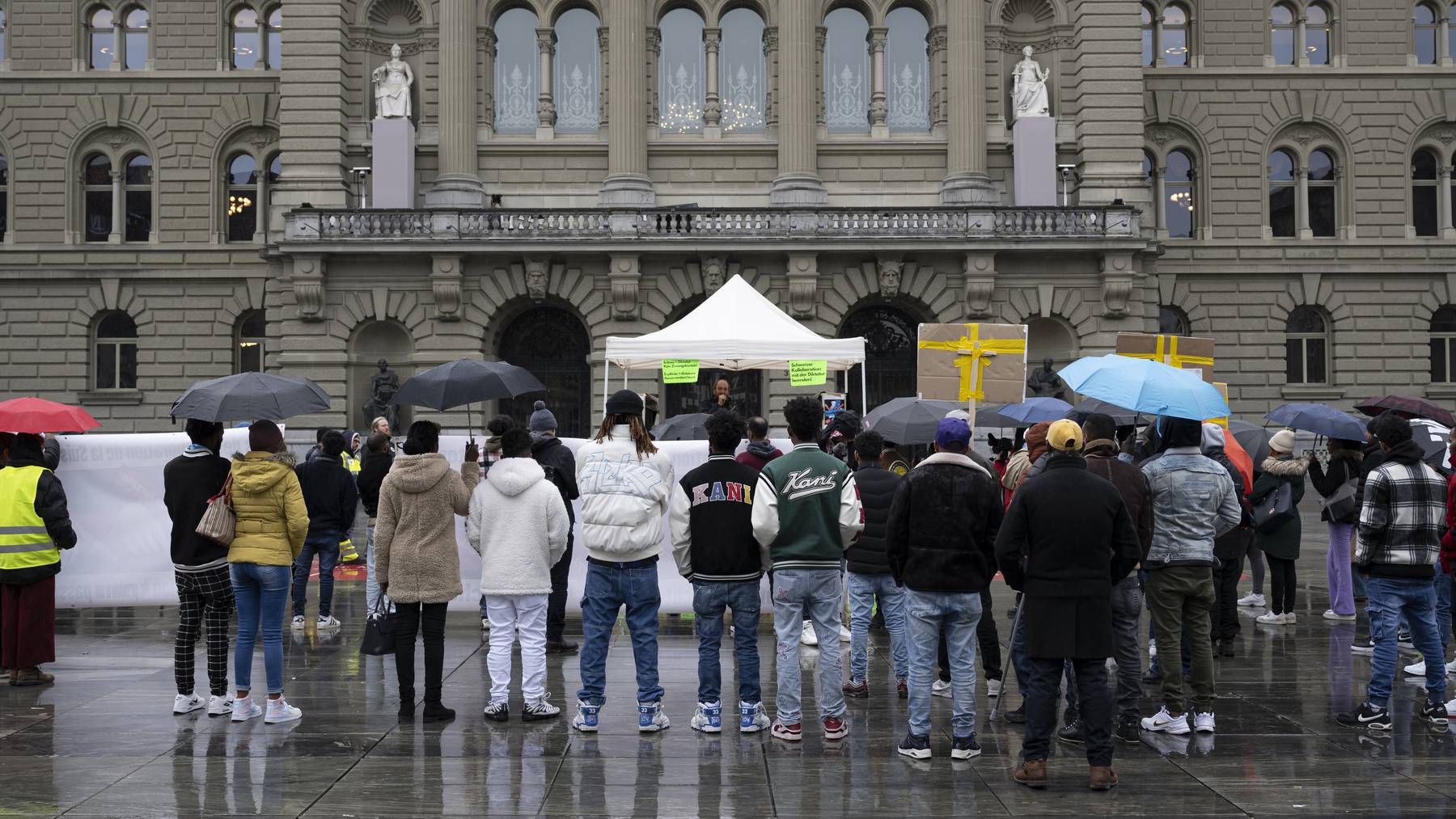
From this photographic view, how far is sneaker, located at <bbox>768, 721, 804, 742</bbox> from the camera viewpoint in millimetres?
8508

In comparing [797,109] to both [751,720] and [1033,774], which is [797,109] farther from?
[1033,774]

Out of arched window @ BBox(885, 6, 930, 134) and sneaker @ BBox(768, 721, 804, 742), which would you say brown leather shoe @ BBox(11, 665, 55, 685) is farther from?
arched window @ BBox(885, 6, 930, 134)

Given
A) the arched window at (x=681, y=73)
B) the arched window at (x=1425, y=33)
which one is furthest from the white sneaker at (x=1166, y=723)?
the arched window at (x=1425, y=33)

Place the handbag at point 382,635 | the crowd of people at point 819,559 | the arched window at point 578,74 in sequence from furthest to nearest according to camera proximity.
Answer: the arched window at point 578,74
the handbag at point 382,635
the crowd of people at point 819,559

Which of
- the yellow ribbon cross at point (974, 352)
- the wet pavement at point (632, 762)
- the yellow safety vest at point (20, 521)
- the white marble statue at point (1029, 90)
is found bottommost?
the wet pavement at point (632, 762)

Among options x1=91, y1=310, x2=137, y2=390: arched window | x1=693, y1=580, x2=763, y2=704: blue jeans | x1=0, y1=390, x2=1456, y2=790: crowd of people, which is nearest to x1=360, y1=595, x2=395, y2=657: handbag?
x1=0, y1=390, x2=1456, y2=790: crowd of people

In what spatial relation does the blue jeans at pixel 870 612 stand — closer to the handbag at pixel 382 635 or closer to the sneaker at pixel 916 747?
the sneaker at pixel 916 747

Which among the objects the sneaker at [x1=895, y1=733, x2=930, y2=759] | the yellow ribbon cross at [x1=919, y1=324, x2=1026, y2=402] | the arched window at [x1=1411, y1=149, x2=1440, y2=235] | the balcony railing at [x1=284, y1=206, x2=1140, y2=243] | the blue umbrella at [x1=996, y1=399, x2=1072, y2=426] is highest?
the arched window at [x1=1411, y1=149, x2=1440, y2=235]

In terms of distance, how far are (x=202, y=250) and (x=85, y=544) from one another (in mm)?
23764

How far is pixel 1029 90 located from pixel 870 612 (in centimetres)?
2525

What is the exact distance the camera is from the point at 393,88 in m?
32.5

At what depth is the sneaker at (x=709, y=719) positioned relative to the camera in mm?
8719

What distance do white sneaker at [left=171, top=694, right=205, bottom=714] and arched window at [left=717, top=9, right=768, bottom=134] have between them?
25.9 meters

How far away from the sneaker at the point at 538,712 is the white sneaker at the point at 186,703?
2457 millimetres
